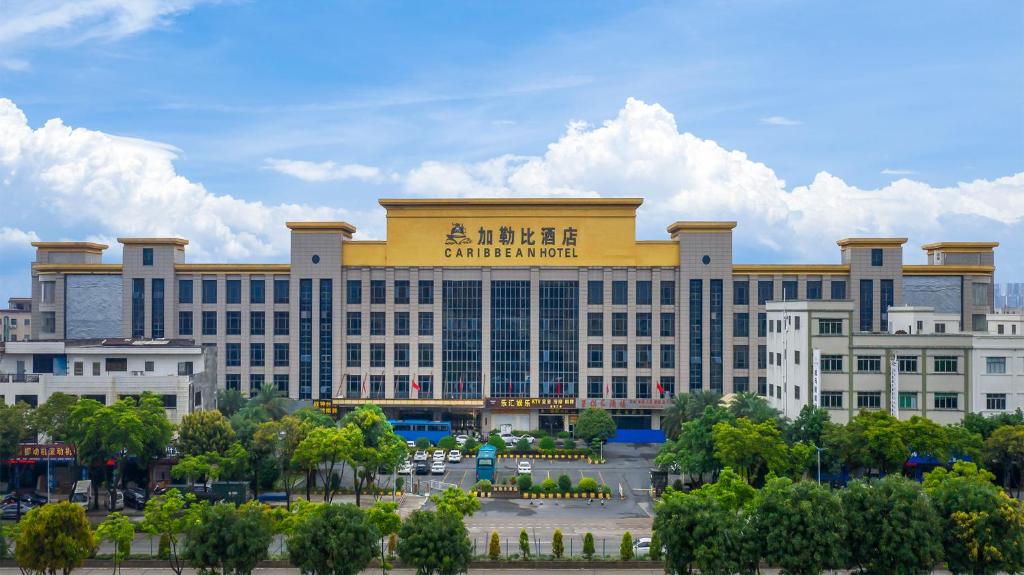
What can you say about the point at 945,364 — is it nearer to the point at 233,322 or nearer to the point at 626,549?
the point at 626,549

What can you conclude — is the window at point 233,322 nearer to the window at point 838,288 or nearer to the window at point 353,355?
the window at point 353,355

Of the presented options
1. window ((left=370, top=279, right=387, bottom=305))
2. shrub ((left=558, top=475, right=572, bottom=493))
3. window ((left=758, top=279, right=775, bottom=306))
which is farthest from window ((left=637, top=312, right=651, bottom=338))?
shrub ((left=558, top=475, right=572, bottom=493))

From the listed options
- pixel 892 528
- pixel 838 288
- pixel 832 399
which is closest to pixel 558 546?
pixel 892 528

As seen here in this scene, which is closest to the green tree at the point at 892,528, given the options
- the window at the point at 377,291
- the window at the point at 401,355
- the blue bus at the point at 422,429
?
the blue bus at the point at 422,429

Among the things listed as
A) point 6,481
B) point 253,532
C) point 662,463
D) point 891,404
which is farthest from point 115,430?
point 891,404

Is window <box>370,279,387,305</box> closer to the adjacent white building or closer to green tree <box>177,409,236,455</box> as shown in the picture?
the adjacent white building

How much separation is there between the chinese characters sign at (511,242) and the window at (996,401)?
46700 mm

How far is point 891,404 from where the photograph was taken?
260ft

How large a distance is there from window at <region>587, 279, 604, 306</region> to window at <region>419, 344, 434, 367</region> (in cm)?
1895

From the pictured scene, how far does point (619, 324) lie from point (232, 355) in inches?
1772

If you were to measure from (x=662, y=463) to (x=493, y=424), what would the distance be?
37488 mm

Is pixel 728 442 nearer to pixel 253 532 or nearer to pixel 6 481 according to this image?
pixel 253 532

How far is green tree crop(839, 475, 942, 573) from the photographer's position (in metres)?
42.7

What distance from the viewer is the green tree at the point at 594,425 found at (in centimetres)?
Answer: 10031
